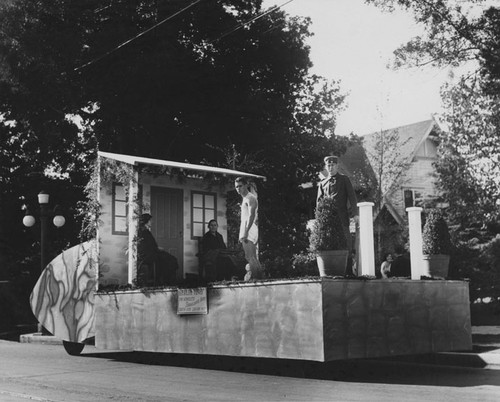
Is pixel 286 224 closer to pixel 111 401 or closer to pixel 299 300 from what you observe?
pixel 299 300

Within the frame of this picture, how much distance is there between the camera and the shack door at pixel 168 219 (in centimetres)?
1681

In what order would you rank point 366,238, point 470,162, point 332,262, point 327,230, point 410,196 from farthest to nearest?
point 410,196 < point 470,162 < point 366,238 < point 327,230 < point 332,262

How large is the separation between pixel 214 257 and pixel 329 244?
5504 millimetres

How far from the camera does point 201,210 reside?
17688 mm

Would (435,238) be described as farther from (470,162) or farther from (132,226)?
(470,162)

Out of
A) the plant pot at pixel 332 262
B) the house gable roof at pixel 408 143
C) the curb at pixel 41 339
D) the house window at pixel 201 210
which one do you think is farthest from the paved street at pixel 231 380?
the house gable roof at pixel 408 143

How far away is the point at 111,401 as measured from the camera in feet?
28.8

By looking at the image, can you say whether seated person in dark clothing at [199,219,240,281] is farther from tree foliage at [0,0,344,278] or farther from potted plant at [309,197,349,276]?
tree foliage at [0,0,344,278]

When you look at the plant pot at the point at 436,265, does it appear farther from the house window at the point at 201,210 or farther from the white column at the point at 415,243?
the house window at the point at 201,210

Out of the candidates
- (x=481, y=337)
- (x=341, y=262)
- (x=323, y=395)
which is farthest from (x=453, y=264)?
(x=323, y=395)

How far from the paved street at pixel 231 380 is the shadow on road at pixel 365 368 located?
0.02 m

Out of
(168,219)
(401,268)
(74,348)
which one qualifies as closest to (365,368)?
(401,268)

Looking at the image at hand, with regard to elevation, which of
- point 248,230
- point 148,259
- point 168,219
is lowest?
point 148,259

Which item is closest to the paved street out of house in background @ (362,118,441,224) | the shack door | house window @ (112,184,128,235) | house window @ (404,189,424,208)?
the shack door
